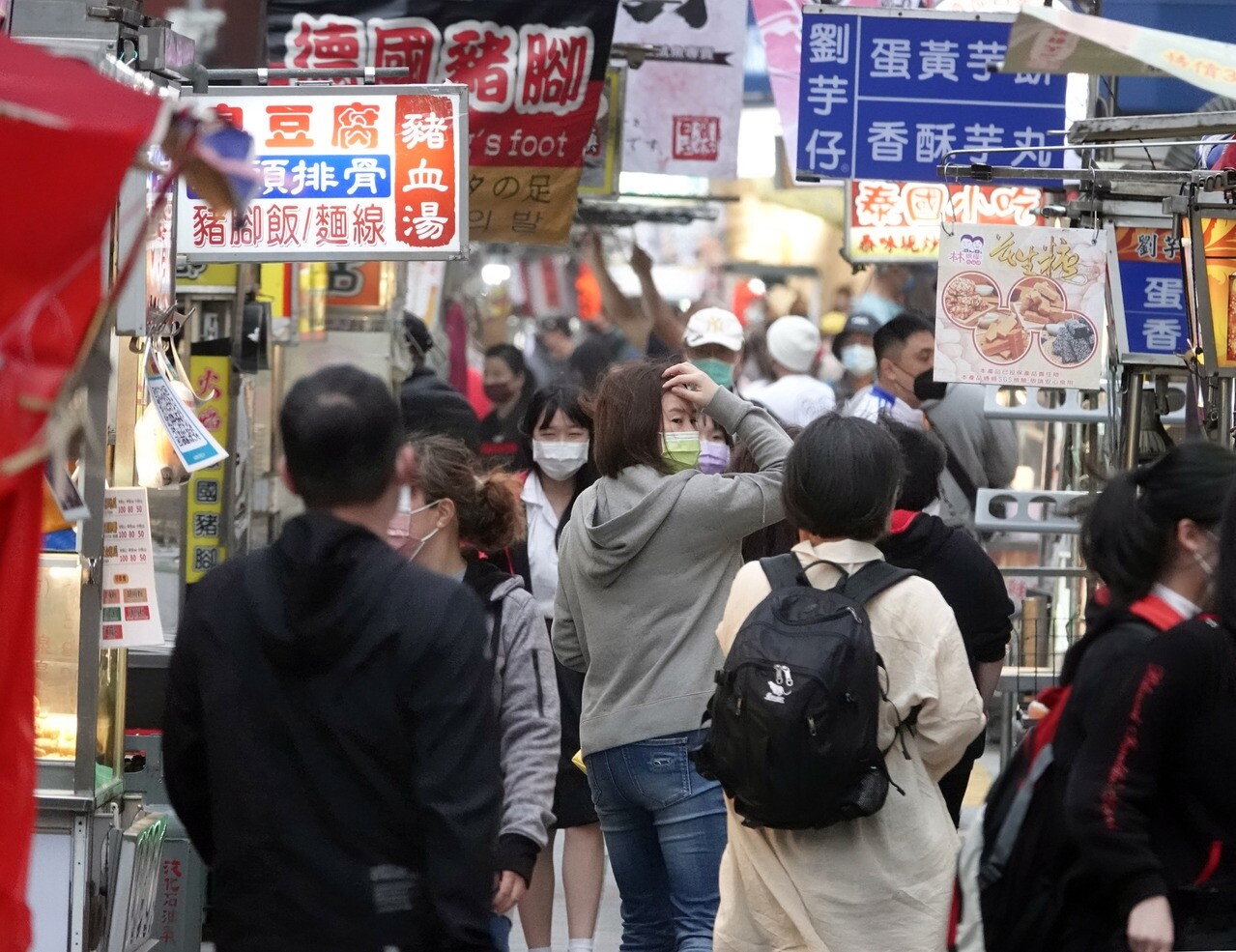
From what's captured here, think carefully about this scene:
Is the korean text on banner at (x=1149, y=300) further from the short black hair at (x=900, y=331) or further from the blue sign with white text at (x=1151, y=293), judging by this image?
the short black hair at (x=900, y=331)

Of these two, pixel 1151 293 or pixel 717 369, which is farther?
pixel 717 369

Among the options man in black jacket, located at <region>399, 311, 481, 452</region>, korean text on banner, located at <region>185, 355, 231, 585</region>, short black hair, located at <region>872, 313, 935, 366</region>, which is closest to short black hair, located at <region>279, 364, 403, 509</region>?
man in black jacket, located at <region>399, 311, 481, 452</region>

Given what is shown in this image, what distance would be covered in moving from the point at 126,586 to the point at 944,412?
205 inches

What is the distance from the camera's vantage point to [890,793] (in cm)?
428

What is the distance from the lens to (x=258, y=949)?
10.7ft

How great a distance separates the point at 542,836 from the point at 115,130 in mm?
2184

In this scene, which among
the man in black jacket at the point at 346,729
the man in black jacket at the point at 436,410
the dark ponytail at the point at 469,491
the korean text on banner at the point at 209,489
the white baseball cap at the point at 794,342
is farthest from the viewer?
the white baseball cap at the point at 794,342

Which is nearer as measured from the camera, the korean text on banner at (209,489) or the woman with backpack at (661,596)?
the woman with backpack at (661,596)


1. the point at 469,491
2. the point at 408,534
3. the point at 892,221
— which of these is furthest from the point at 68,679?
the point at 892,221

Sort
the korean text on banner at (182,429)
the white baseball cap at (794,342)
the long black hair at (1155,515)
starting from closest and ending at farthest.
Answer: the long black hair at (1155,515)
the korean text on banner at (182,429)
the white baseball cap at (794,342)

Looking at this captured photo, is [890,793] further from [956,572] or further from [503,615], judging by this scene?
[956,572]

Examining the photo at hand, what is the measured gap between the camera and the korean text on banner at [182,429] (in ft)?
19.7

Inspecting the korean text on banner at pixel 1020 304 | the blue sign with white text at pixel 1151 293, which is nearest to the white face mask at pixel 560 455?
the korean text on banner at pixel 1020 304

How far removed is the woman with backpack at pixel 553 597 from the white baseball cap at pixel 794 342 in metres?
4.11
